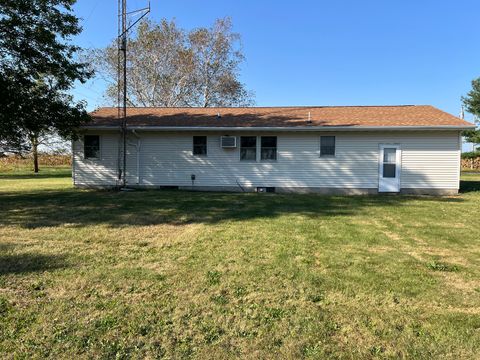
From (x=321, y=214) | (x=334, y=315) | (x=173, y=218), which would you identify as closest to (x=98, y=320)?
(x=334, y=315)

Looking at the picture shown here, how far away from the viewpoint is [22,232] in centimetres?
678

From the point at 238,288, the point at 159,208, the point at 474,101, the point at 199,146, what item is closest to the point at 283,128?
the point at 199,146

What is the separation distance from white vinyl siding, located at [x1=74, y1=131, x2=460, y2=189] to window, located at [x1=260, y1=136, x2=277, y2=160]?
182 millimetres

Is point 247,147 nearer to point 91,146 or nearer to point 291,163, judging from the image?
point 291,163

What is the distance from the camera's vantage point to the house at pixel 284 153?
13812 millimetres

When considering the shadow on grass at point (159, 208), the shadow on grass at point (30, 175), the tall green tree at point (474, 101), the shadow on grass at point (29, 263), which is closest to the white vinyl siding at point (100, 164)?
the shadow on grass at point (159, 208)

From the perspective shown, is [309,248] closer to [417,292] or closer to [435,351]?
[417,292]

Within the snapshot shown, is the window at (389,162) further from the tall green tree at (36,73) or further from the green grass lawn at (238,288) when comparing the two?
the tall green tree at (36,73)

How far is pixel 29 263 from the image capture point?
494cm

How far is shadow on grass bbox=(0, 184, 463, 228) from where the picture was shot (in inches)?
317

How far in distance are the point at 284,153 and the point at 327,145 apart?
166cm

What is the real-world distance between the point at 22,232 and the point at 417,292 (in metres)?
6.47

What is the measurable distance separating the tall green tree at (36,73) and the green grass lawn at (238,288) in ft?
18.2

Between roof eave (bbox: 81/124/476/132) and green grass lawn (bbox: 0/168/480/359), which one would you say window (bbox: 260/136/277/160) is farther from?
green grass lawn (bbox: 0/168/480/359)
